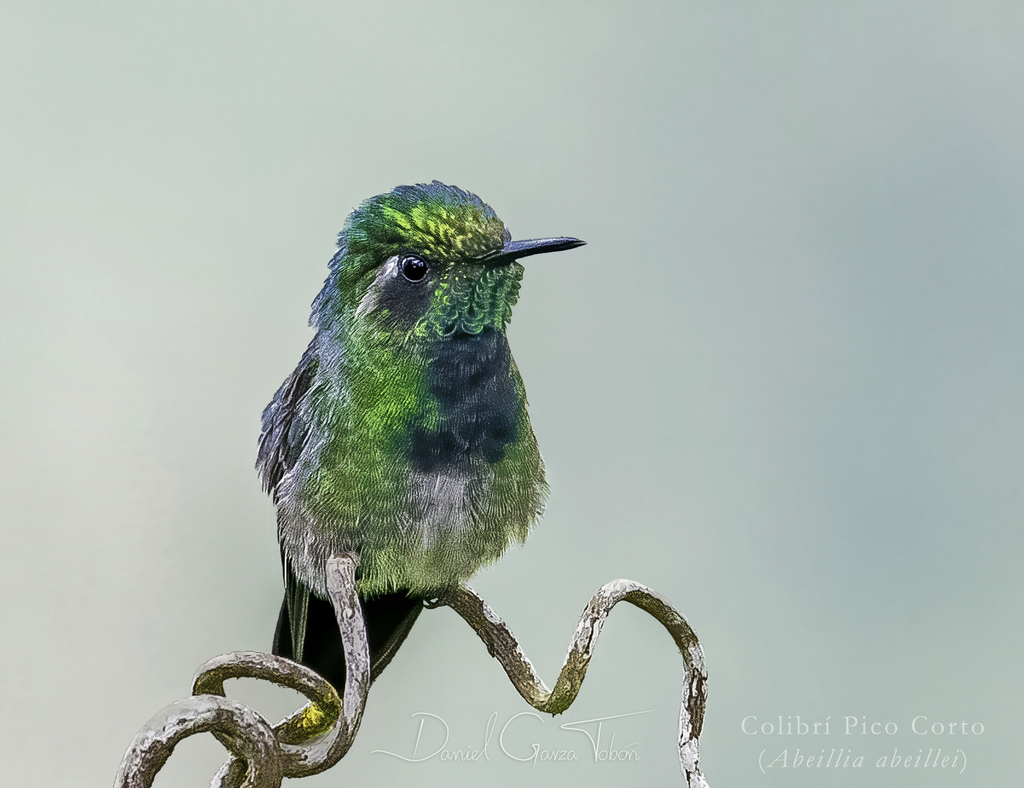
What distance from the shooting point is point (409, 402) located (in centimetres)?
115

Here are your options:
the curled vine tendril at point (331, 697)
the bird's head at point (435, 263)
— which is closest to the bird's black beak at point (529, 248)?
the bird's head at point (435, 263)

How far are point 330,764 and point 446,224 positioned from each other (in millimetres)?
636

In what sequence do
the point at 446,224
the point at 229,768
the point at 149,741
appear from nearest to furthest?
1. the point at 149,741
2. the point at 229,768
3. the point at 446,224

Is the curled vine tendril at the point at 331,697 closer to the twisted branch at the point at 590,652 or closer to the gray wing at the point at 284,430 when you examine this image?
the twisted branch at the point at 590,652

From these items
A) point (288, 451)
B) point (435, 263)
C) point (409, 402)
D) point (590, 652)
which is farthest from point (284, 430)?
point (590, 652)

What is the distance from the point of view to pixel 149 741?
86 cm

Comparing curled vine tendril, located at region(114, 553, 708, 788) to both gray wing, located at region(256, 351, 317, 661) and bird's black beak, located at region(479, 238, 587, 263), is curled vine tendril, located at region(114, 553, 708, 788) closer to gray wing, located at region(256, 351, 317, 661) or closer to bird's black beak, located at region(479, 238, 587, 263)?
gray wing, located at region(256, 351, 317, 661)

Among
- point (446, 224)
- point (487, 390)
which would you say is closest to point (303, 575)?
point (487, 390)

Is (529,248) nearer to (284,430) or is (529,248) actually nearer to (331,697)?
(284,430)

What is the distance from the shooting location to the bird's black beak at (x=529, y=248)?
1.12 m

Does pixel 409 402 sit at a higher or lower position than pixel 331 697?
higher

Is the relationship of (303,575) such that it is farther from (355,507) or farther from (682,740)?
(682,740)

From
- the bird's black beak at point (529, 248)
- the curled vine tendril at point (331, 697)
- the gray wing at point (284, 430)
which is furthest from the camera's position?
the gray wing at point (284, 430)

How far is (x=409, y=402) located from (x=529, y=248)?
24cm
